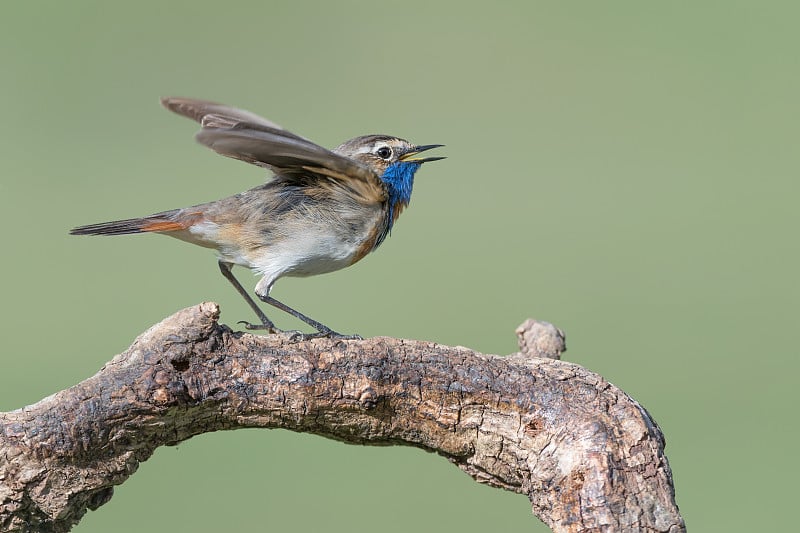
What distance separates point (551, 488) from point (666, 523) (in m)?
0.56

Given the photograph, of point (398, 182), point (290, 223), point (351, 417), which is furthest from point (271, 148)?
point (398, 182)

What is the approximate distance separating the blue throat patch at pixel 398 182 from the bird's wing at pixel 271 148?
0.68 ft

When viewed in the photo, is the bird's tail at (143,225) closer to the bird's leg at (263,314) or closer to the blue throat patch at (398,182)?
the bird's leg at (263,314)

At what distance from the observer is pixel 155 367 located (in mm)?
4512

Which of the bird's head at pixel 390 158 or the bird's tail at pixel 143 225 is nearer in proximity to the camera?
the bird's tail at pixel 143 225

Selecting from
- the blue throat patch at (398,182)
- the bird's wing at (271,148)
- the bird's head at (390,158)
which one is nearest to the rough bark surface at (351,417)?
the bird's wing at (271,148)

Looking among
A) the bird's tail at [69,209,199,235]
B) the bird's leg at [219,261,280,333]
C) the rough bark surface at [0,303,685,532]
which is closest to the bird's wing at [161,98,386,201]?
the bird's tail at [69,209,199,235]

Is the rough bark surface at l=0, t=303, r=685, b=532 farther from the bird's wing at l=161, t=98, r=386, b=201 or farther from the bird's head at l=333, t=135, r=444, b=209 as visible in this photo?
the bird's head at l=333, t=135, r=444, b=209

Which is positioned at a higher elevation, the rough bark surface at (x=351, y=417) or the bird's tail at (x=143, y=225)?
the bird's tail at (x=143, y=225)

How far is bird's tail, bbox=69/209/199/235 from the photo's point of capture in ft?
19.5

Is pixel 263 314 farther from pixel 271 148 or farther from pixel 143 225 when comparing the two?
pixel 271 148

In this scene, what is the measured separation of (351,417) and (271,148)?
164 cm

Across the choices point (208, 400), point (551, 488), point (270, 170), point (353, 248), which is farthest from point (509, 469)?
point (270, 170)

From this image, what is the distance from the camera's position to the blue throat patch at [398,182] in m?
6.79
